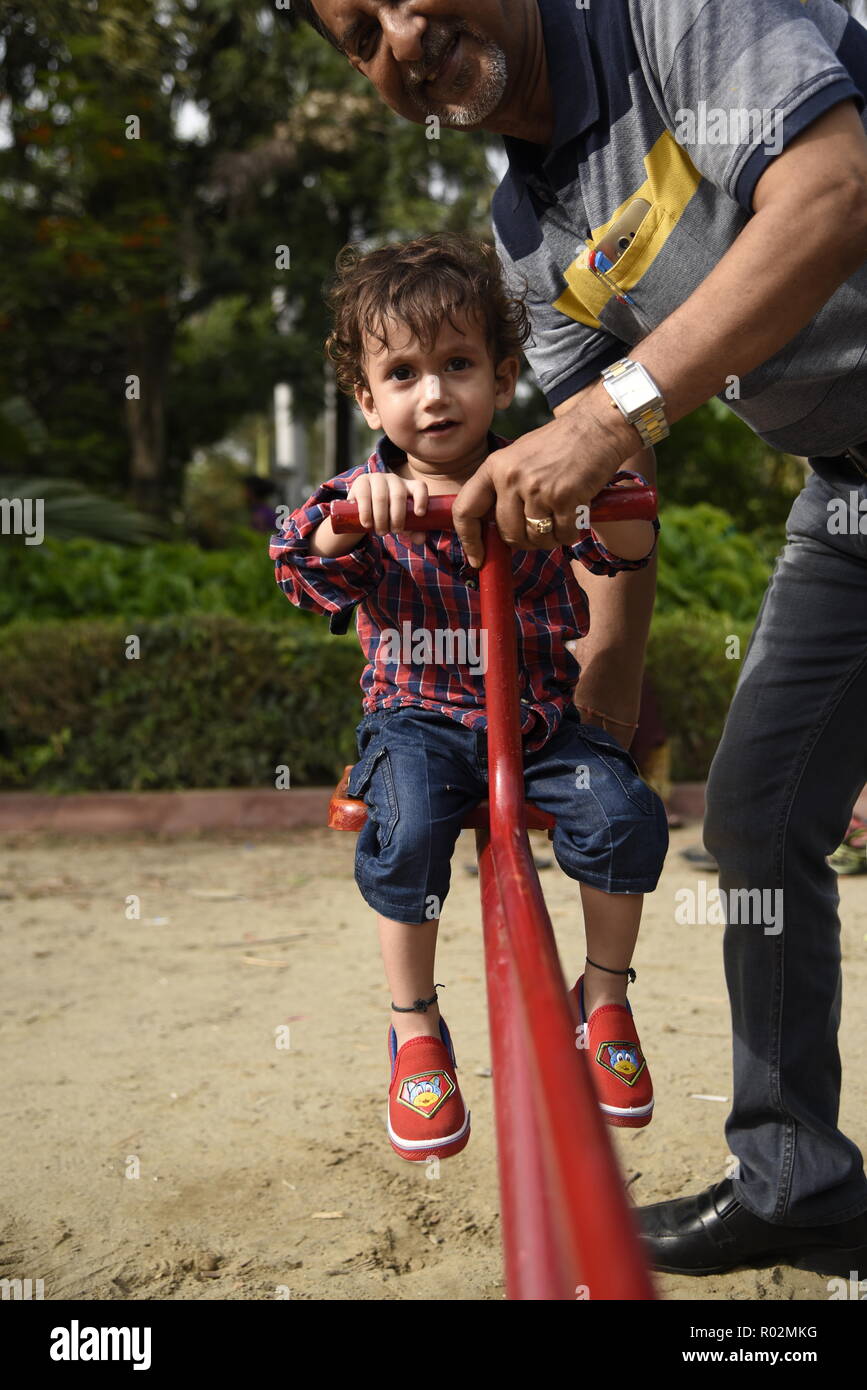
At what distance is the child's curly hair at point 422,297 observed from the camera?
2.10m

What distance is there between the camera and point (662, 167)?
1940 mm

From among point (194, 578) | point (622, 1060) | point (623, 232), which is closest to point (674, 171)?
point (623, 232)

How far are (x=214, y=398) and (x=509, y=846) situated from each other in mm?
16643

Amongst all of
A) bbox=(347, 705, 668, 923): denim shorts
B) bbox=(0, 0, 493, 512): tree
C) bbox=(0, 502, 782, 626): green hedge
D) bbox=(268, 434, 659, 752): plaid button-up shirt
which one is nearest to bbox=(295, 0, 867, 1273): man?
bbox=(268, 434, 659, 752): plaid button-up shirt

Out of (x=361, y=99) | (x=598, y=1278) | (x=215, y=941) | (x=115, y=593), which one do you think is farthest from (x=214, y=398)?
(x=598, y=1278)

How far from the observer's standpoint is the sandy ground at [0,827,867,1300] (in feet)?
8.41

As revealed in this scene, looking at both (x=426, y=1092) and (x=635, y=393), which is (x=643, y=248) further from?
(x=426, y=1092)

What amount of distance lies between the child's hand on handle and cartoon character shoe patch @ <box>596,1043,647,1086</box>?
86 cm

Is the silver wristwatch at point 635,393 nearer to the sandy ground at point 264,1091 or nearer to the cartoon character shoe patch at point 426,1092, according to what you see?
the cartoon character shoe patch at point 426,1092

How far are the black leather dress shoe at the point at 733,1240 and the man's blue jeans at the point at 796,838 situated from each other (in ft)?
0.12

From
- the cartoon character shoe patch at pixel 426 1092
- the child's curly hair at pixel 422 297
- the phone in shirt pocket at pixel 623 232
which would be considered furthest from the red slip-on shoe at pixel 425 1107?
the phone in shirt pocket at pixel 623 232

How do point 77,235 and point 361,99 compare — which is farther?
point 361,99

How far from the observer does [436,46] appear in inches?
→ 74.5

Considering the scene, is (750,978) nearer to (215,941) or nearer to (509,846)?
(509,846)
